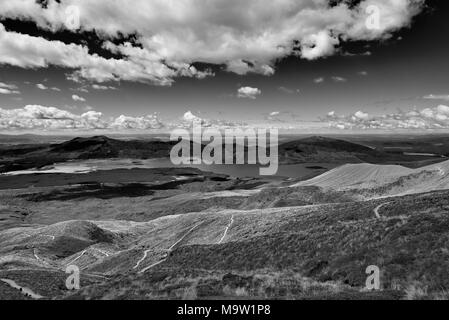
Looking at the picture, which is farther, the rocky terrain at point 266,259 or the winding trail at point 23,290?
the winding trail at point 23,290

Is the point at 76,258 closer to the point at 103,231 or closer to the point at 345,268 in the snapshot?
the point at 103,231

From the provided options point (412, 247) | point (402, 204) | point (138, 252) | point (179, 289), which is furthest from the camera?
point (138, 252)

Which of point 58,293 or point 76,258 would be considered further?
point 76,258

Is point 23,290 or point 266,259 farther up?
point 266,259

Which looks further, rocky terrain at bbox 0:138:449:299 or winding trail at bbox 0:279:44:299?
winding trail at bbox 0:279:44:299

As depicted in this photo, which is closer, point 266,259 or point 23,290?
point 23,290
